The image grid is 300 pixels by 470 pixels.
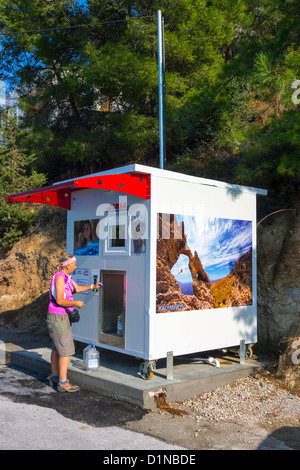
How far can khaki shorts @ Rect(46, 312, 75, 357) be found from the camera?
5758mm

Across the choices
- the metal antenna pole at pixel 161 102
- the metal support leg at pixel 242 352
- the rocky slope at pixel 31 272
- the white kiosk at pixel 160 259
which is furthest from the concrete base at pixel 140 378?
the rocky slope at pixel 31 272

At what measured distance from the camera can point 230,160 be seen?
11289 mm

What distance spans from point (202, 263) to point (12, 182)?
10.4 metres

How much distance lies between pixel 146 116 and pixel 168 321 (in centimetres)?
874

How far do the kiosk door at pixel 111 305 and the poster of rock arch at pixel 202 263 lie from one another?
83cm

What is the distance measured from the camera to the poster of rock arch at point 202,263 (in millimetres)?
5965

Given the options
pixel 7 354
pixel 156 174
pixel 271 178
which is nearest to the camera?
pixel 156 174

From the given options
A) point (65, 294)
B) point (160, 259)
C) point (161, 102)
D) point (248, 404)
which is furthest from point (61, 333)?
point (161, 102)

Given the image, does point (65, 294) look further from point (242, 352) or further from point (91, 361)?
point (242, 352)

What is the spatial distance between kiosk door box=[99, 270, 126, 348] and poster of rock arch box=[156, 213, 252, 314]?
826mm

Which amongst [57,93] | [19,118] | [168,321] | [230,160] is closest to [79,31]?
[57,93]

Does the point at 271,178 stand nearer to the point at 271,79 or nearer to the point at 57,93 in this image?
the point at 271,79

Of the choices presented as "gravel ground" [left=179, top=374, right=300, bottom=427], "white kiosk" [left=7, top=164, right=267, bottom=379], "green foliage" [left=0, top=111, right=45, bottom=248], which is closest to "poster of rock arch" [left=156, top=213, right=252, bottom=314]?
"white kiosk" [left=7, top=164, right=267, bottom=379]

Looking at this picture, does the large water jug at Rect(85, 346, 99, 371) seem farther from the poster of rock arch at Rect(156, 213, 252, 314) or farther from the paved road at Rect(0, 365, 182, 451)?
Result: the poster of rock arch at Rect(156, 213, 252, 314)
